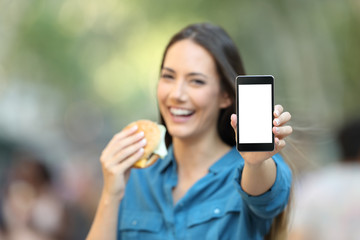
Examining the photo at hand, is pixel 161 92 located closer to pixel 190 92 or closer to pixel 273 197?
pixel 190 92

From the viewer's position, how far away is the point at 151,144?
243 centimetres

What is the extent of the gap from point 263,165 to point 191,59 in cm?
66

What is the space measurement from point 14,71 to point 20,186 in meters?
7.24

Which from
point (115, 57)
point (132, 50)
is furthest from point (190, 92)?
point (115, 57)

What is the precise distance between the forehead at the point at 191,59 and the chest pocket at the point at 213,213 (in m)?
0.53

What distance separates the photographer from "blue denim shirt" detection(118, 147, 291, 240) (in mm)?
2012

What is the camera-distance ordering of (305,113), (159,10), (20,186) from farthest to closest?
(159,10) < (20,186) < (305,113)

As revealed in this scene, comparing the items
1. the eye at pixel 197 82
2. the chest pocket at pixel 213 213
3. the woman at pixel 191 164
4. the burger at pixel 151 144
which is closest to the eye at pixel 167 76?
the woman at pixel 191 164

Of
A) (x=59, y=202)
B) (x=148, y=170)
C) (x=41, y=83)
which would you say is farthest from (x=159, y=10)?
(x=148, y=170)

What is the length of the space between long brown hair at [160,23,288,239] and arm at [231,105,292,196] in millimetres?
402

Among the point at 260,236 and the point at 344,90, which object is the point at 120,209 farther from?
the point at 344,90

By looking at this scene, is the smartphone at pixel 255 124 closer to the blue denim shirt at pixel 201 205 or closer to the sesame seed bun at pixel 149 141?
the blue denim shirt at pixel 201 205

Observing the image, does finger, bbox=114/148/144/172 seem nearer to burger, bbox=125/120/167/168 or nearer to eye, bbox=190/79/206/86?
burger, bbox=125/120/167/168

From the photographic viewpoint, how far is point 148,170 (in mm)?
2590
